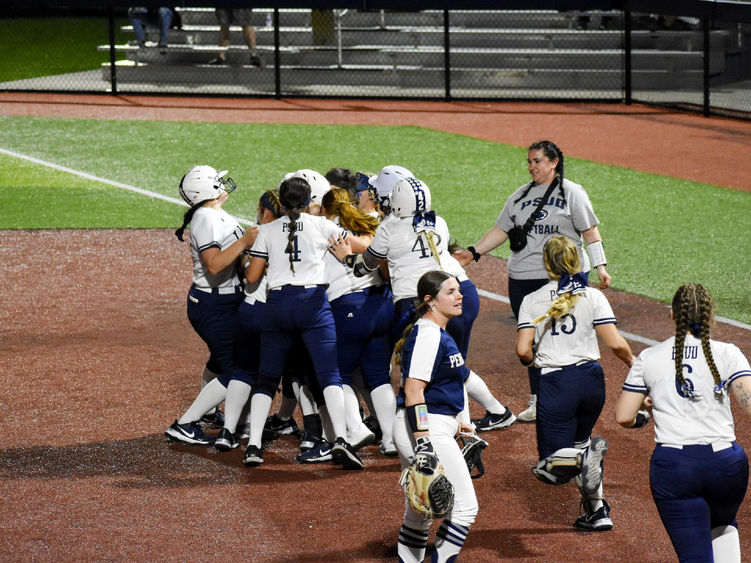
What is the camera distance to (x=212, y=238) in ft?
25.2

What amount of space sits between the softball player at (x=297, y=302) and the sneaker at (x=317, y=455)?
0.22m

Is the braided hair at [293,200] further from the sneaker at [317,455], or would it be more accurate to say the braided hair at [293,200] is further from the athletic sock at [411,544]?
the athletic sock at [411,544]

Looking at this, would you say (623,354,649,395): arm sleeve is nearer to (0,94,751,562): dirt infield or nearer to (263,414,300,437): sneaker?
(0,94,751,562): dirt infield

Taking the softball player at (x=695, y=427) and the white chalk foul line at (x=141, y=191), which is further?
the white chalk foul line at (x=141, y=191)

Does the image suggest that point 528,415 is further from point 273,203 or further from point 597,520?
point 273,203

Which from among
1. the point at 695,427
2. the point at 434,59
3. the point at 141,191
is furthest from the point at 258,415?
the point at 434,59

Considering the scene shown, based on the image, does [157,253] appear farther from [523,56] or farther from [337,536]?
[523,56]

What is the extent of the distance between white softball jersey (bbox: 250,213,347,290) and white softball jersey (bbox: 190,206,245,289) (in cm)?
41

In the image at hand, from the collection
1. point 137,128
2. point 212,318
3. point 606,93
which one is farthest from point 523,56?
point 212,318

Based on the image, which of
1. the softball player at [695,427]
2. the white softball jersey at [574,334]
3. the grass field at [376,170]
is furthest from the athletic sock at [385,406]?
the grass field at [376,170]

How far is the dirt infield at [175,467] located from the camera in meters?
6.43

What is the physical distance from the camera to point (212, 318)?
7.89m

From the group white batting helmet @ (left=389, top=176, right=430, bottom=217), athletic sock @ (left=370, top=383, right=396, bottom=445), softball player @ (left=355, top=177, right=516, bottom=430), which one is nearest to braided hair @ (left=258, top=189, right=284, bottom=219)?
softball player @ (left=355, top=177, right=516, bottom=430)

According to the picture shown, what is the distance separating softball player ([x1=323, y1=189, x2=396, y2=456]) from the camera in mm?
7602
